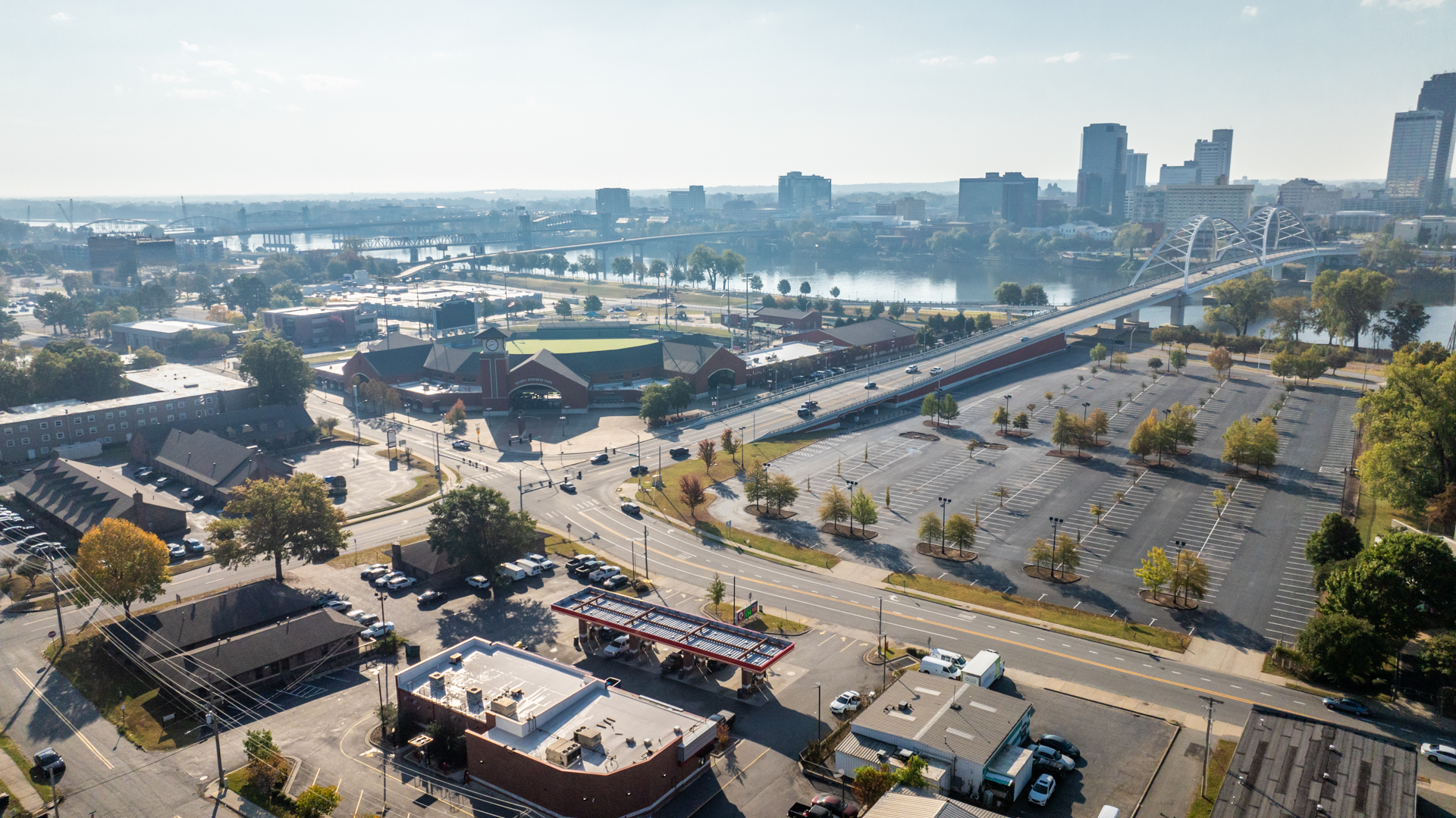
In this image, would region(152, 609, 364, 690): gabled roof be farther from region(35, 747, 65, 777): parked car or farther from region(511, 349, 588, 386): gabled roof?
region(511, 349, 588, 386): gabled roof

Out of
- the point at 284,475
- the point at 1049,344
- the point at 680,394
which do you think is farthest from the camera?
the point at 1049,344

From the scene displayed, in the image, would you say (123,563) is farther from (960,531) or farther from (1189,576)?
(1189,576)

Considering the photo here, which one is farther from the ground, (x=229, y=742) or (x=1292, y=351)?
(x=1292, y=351)

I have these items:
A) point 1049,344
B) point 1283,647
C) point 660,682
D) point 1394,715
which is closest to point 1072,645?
point 1283,647

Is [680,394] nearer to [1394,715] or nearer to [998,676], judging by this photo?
[998,676]

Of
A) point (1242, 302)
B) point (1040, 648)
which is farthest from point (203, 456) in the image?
point (1242, 302)

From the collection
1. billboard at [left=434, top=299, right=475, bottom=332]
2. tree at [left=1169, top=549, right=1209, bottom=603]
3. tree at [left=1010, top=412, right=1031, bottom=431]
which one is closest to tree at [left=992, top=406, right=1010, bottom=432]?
tree at [left=1010, top=412, right=1031, bottom=431]
